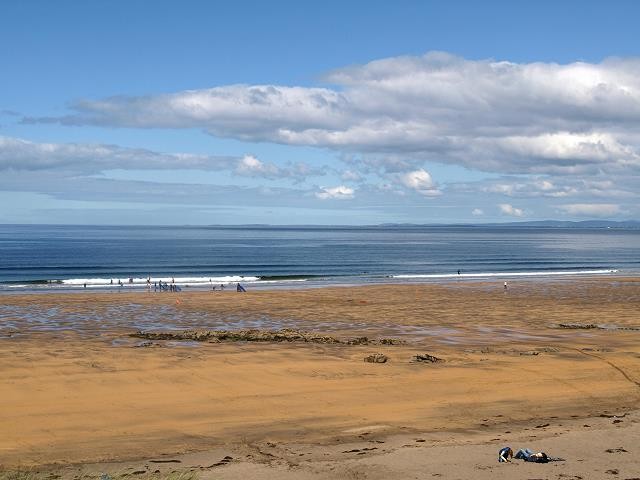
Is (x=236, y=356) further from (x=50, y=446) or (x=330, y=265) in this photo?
(x=330, y=265)

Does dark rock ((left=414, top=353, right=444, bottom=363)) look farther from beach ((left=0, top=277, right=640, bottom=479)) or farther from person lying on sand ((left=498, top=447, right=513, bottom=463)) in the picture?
person lying on sand ((left=498, top=447, right=513, bottom=463))

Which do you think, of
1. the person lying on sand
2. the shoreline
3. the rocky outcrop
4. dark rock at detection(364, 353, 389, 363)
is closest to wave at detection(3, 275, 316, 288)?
the shoreline

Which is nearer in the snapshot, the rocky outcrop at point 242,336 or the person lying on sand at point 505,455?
the person lying on sand at point 505,455

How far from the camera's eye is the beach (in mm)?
11016

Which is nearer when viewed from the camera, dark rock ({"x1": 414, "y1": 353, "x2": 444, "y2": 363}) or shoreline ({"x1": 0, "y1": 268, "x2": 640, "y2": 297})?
dark rock ({"x1": 414, "y1": 353, "x2": 444, "y2": 363})

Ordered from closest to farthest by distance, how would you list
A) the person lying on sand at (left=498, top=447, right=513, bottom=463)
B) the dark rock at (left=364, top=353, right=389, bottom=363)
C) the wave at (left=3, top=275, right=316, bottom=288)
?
the person lying on sand at (left=498, top=447, right=513, bottom=463)
the dark rock at (left=364, top=353, right=389, bottom=363)
the wave at (left=3, top=275, right=316, bottom=288)

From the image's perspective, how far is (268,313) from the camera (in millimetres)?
36312

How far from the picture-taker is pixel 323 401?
1495 cm

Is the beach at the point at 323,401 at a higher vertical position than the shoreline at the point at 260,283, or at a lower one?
lower

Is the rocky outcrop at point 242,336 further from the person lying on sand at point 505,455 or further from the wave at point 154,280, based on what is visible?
the wave at point 154,280

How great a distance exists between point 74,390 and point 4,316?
66.2ft

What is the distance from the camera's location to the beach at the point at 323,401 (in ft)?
36.1

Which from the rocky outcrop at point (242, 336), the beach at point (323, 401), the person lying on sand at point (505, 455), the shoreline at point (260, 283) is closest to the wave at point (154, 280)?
the shoreline at point (260, 283)

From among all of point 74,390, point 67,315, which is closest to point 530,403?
point 74,390
